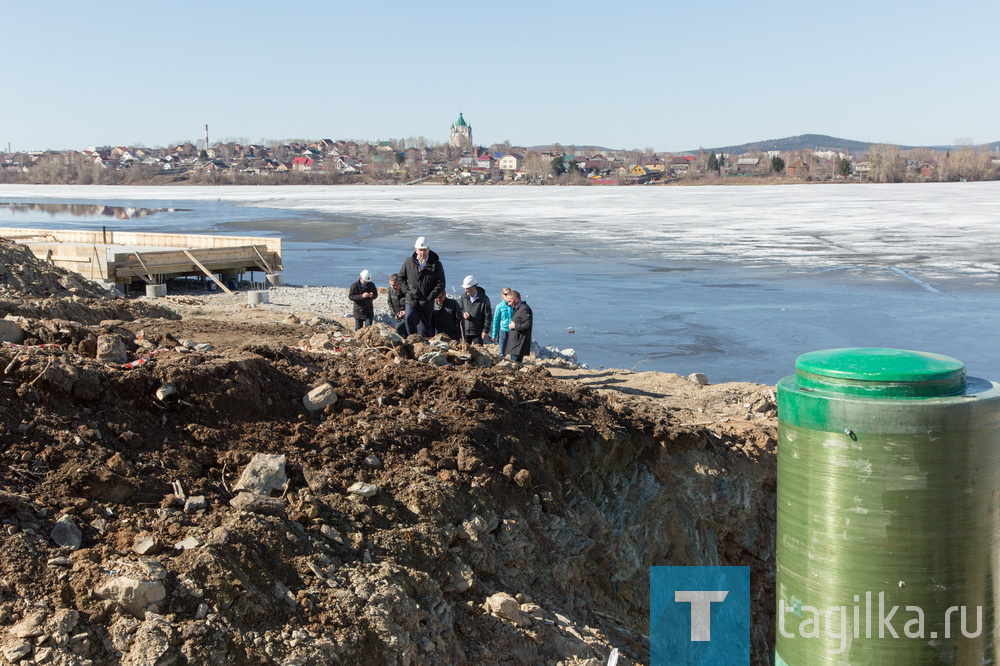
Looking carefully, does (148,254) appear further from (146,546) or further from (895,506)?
(895,506)

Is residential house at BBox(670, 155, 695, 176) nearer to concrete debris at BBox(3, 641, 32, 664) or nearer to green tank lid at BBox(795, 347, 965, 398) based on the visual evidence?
green tank lid at BBox(795, 347, 965, 398)

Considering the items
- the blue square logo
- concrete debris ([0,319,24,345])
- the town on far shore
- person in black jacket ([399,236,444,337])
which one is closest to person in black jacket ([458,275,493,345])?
person in black jacket ([399,236,444,337])

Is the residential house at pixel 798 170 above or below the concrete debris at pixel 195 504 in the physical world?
above

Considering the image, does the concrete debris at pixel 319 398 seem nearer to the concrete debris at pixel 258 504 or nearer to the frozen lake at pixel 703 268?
the concrete debris at pixel 258 504

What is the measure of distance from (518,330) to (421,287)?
1.32 m

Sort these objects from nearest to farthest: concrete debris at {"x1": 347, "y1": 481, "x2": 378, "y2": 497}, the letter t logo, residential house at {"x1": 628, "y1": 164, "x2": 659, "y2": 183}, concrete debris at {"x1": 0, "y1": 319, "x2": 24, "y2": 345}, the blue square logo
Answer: concrete debris at {"x1": 347, "y1": 481, "x2": 378, "y2": 497}, the blue square logo, the letter t logo, concrete debris at {"x1": 0, "y1": 319, "x2": 24, "y2": 345}, residential house at {"x1": 628, "y1": 164, "x2": 659, "y2": 183}

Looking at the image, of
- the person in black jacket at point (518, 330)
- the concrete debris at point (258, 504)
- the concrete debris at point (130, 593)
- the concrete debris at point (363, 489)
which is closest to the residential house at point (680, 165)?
the person in black jacket at point (518, 330)

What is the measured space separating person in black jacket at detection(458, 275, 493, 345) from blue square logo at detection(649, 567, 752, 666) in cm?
486

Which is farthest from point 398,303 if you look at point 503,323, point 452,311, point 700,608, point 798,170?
point 798,170

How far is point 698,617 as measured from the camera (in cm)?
633

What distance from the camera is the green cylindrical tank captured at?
3182mm

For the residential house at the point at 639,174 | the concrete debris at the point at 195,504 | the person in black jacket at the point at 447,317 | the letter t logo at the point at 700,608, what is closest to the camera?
the concrete debris at the point at 195,504

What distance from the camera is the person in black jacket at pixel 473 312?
11.2 metres

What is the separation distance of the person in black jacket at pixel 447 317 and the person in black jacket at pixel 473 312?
0.14 m
